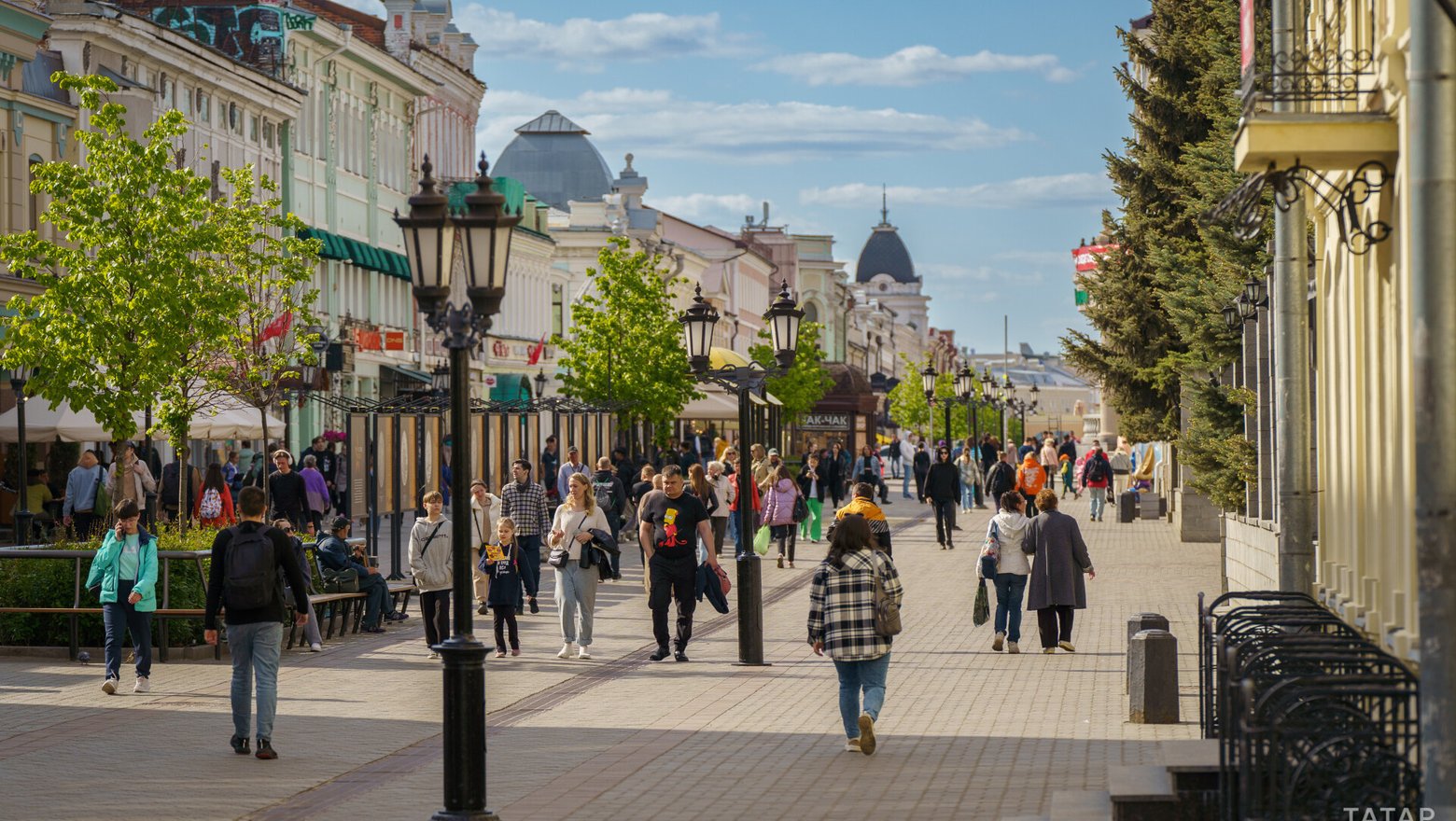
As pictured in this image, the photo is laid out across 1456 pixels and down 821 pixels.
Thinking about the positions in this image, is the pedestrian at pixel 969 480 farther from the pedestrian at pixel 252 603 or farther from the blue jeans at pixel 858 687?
the pedestrian at pixel 252 603

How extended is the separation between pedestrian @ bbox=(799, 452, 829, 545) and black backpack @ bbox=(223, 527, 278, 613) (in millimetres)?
25107

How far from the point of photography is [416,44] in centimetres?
6738

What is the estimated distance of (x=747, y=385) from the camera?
21.6 m

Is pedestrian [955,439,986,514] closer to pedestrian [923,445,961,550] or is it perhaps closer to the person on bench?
pedestrian [923,445,961,550]

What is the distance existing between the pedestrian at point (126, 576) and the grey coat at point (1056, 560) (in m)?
7.77

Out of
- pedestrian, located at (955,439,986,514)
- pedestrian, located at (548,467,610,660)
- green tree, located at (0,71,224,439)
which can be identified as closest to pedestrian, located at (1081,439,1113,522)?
pedestrian, located at (955,439,986,514)

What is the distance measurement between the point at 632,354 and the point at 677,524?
33.7m

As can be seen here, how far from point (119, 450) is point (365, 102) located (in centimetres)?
3648

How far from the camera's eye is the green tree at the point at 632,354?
175 ft

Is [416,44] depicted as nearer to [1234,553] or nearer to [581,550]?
[1234,553]

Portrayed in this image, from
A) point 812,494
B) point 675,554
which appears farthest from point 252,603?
point 812,494

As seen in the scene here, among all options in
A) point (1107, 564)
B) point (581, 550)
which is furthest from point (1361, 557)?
point (1107, 564)

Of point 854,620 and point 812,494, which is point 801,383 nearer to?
point 812,494

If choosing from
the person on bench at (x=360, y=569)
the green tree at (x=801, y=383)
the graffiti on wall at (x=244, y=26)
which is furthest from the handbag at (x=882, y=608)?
the green tree at (x=801, y=383)
